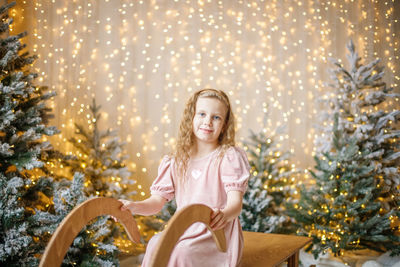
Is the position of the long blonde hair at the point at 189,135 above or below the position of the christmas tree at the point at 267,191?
above

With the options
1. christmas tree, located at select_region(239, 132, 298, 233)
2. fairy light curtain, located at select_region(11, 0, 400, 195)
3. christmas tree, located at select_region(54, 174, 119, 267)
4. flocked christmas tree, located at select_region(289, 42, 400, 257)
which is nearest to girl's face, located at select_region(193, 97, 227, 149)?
christmas tree, located at select_region(54, 174, 119, 267)

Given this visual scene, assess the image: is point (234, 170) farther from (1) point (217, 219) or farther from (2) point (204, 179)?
(1) point (217, 219)

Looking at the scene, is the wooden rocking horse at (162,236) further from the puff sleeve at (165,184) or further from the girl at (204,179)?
the puff sleeve at (165,184)

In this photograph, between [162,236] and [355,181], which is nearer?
[162,236]

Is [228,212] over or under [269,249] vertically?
over

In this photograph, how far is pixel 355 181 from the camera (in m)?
3.25

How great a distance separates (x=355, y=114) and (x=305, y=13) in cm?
142

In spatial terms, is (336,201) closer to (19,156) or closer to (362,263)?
(362,263)

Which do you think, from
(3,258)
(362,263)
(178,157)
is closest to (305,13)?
(362,263)

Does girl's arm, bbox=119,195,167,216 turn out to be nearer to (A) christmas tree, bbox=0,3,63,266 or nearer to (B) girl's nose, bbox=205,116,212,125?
(B) girl's nose, bbox=205,116,212,125

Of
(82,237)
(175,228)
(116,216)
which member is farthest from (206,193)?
(82,237)

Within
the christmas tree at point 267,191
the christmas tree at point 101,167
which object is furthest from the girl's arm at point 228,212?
the christmas tree at point 101,167

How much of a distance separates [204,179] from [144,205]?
291mm

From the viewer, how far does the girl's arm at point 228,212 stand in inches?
50.8
